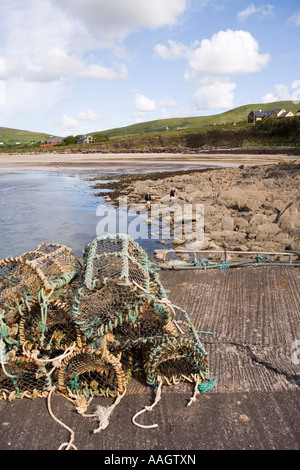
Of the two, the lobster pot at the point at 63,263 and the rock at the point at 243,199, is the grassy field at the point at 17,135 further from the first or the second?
the lobster pot at the point at 63,263

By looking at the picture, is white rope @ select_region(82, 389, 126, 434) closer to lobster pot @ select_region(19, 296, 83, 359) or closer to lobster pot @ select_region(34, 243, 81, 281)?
lobster pot @ select_region(19, 296, 83, 359)

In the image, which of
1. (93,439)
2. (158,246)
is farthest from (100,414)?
(158,246)

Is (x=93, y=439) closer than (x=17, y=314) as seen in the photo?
Yes

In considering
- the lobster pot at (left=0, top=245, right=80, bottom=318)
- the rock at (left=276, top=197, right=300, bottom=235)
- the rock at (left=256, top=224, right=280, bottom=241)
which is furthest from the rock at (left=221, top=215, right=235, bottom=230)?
the lobster pot at (left=0, top=245, right=80, bottom=318)

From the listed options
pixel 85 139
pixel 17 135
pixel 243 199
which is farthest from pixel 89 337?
pixel 17 135

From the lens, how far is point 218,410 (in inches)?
126

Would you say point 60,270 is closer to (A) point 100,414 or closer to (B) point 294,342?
(A) point 100,414

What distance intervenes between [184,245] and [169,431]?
919 centimetres

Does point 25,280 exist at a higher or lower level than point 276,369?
higher

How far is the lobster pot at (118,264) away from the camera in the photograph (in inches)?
133

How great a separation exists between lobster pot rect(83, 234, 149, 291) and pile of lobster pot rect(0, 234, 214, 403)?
0.04 feet

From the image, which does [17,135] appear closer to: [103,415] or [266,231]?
[266,231]

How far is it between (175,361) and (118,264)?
1.15 metres
